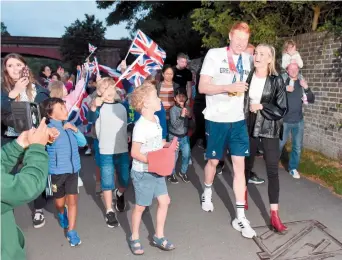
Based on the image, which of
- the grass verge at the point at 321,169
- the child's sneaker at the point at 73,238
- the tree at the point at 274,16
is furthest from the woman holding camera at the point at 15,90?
the tree at the point at 274,16

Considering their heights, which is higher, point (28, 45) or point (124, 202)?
point (28, 45)

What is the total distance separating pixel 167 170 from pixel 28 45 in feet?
153

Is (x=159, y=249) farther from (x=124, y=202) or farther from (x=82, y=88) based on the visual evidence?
(x=82, y=88)

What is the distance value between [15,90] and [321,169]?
4.52 m

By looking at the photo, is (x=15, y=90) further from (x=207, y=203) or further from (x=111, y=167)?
(x=207, y=203)

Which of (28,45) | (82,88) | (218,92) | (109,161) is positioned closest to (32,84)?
(82,88)

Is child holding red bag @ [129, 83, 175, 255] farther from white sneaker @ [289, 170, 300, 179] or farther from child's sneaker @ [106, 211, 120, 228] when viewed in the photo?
white sneaker @ [289, 170, 300, 179]

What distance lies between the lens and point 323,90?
6.53 meters

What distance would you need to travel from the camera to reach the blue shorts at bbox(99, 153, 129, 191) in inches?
163

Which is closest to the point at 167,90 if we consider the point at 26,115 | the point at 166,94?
the point at 166,94

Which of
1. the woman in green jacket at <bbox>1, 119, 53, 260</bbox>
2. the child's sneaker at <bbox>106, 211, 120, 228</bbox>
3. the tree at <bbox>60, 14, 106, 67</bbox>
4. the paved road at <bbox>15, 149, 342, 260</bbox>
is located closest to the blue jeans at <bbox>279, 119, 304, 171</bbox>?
the paved road at <bbox>15, 149, 342, 260</bbox>

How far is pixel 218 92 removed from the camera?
366cm

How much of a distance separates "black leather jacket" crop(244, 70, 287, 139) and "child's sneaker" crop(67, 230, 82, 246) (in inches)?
86.0

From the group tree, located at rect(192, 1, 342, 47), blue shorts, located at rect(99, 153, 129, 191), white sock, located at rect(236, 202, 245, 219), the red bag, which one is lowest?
white sock, located at rect(236, 202, 245, 219)
